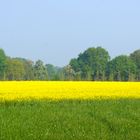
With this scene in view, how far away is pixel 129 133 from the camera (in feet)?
42.3

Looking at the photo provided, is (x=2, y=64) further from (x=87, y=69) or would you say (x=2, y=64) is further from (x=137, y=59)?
(x=137, y=59)

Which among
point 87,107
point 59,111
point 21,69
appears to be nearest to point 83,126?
point 59,111

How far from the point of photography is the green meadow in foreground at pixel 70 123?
12148mm

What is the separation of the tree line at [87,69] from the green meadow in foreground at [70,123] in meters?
89.8

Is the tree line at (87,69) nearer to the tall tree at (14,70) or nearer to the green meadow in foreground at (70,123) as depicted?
the tall tree at (14,70)

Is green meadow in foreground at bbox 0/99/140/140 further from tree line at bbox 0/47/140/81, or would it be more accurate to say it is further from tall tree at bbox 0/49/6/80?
tall tree at bbox 0/49/6/80

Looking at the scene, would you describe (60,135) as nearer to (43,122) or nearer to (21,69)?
(43,122)

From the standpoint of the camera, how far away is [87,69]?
121 meters

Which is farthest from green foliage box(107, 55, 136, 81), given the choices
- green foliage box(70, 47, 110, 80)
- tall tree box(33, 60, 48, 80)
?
tall tree box(33, 60, 48, 80)

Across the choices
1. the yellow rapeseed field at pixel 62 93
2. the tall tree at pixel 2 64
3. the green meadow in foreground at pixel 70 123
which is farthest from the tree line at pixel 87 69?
the green meadow in foreground at pixel 70 123

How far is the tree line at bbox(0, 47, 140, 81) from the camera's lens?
112125 mm

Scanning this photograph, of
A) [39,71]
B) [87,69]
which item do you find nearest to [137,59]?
[87,69]

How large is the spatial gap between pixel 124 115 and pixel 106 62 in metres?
112

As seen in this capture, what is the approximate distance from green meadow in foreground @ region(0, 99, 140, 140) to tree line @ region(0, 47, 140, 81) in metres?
89.8
